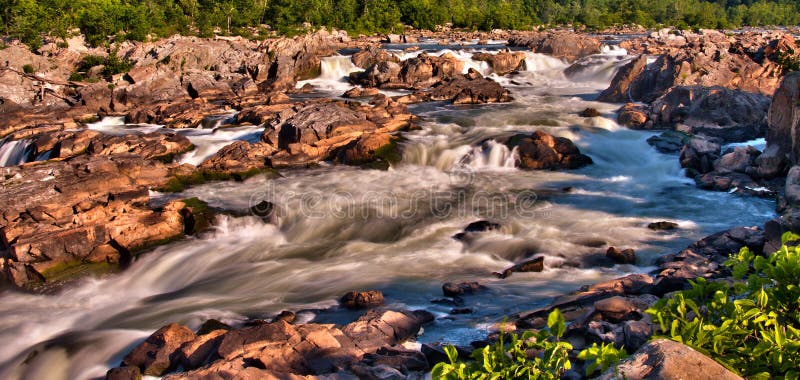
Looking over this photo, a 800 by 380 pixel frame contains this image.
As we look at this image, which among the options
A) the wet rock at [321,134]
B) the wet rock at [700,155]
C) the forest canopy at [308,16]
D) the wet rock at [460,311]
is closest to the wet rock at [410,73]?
the wet rock at [321,134]

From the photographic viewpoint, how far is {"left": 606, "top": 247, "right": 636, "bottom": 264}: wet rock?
10844 millimetres

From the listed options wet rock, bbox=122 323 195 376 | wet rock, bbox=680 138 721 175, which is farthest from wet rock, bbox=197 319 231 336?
wet rock, bbox=680 138 721 175

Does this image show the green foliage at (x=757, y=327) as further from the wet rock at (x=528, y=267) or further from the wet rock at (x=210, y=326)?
the wet rock at (x=528, y=267)

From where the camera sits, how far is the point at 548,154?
17797 millimetres

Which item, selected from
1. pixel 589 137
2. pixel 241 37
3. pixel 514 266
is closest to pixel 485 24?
pixel 241 37

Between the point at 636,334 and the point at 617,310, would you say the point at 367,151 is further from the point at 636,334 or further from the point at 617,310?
the point at 636,334

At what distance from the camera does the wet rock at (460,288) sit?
948cm

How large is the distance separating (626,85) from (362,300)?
20790 mm

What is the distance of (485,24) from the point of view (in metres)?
70.7

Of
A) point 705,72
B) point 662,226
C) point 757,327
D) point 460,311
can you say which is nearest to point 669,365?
point 757,327

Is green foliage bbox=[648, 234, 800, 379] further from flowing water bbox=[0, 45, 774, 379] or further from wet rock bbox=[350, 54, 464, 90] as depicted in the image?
wet rock bbox=[350, 54, 464, 90]

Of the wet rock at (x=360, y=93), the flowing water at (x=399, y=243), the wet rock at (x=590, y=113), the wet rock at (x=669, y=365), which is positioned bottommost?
the flowing water at (x=399, y=243)

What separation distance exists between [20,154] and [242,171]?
9.11m

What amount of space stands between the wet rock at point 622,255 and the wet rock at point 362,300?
4.56 metres
